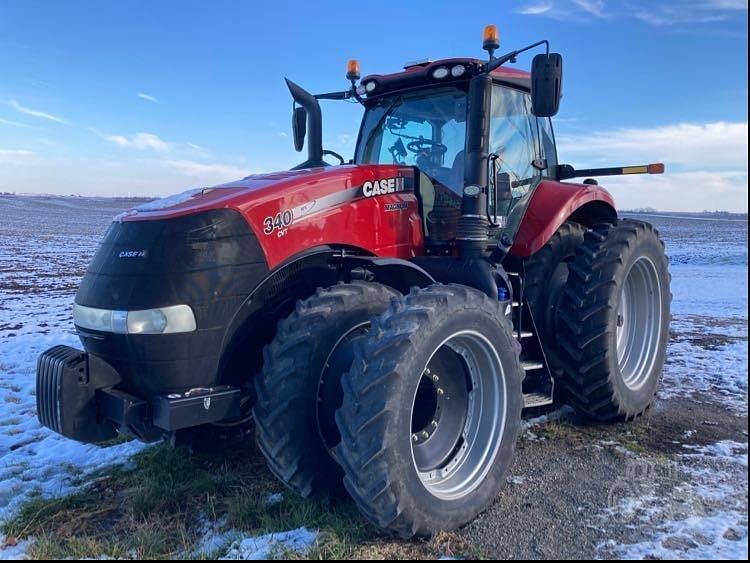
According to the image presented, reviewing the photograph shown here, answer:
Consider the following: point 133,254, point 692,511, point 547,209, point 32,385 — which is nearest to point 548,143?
point 547,209

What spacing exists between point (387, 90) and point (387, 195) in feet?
3.78

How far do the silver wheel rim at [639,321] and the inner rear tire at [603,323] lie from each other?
0.12ft

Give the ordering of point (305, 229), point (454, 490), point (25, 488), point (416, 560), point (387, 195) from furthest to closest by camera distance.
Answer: point (387, 195) < point (25, 488) < point (305, 229) < point (454, 490) < point (416, 560)

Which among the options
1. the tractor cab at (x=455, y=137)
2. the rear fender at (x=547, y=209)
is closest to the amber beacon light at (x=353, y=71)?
the tractor cab at (x=455, y=137)

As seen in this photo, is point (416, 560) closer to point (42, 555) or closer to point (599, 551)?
point (599, 551)

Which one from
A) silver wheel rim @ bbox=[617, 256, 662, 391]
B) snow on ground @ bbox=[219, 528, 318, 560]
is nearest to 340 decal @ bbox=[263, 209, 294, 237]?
snow on ground @ bbox=[219, 528, 318, 560]

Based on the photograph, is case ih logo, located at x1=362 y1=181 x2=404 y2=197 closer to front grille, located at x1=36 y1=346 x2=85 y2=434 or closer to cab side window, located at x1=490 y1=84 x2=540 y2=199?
cab side window, located at x1=490 y1=84 x2=540 y2=199

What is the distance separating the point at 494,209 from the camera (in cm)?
436

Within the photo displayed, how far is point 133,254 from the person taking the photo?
10.3 ft

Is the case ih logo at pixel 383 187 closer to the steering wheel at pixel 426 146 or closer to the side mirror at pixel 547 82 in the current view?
the steering wheel at pixel 426 146

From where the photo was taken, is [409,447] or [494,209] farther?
[494,209]

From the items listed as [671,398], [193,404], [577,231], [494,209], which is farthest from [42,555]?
[671,398]

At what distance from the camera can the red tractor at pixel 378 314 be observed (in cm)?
299

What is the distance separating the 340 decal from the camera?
331 cm
